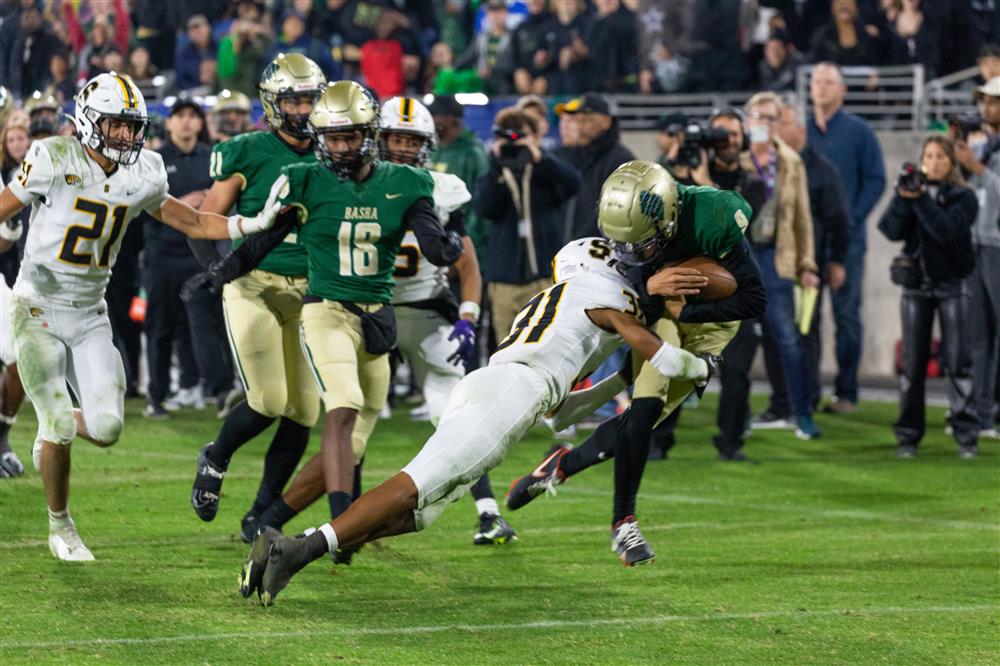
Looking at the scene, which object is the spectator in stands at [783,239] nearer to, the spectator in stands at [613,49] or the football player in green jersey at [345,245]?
the spectator in stands at [613,49]

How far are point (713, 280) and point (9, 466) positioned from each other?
420cm

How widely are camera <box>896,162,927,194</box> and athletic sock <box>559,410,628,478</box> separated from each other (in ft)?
11.9

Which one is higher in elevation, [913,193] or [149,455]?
[913,193]

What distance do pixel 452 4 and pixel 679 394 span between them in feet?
33.4

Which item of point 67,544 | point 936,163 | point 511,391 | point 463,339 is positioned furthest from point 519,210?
point 511,391

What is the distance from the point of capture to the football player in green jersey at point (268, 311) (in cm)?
711

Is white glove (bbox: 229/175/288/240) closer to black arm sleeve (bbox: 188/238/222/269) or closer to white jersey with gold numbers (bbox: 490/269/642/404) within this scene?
black arm sleeve (bbox: 188/238/222/269)

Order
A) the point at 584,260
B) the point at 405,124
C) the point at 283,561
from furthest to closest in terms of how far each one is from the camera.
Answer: the point at 405,124, the point at 584,260, the point at 283,561

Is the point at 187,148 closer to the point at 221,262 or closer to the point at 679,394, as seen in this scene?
the point at 221,262

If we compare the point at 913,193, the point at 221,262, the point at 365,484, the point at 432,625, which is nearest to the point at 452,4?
the point at 913,193

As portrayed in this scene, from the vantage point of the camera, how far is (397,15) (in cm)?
1598

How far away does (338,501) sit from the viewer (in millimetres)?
6379

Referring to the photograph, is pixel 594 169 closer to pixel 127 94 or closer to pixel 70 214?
pixel 127 94

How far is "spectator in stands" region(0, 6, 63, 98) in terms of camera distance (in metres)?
16.1
